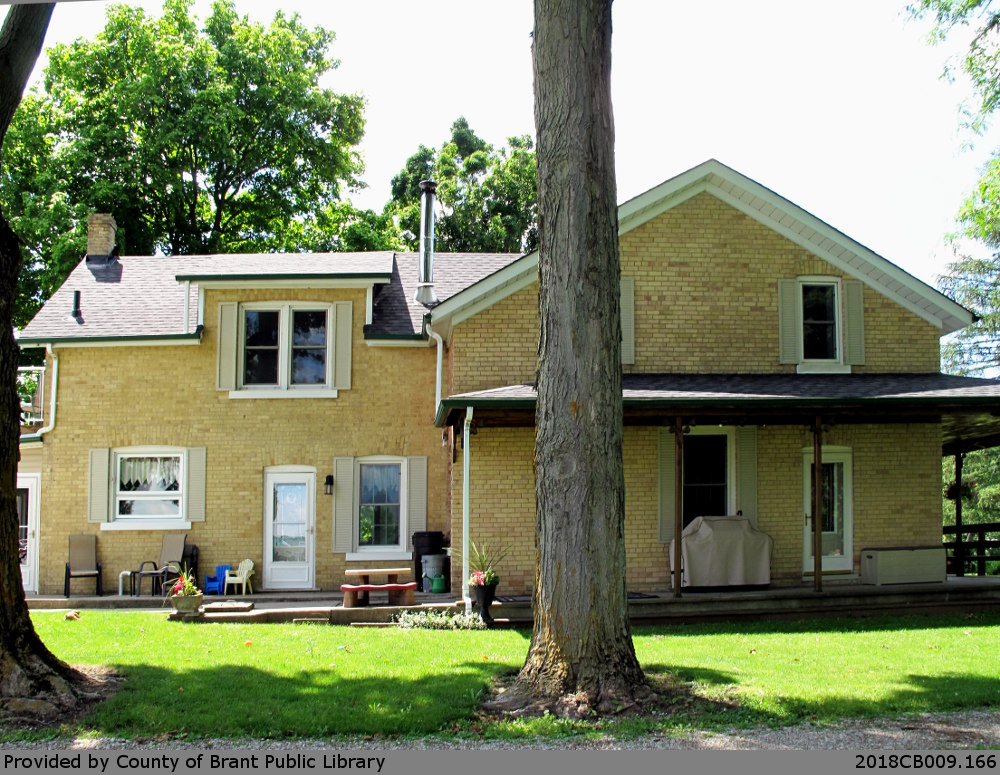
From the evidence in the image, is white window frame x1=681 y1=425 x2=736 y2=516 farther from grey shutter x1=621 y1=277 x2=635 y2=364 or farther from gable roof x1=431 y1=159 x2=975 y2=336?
gable roof x1=431 y1=159 x2=975 y2=336

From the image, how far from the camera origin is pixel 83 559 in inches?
691

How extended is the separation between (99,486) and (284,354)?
417cm

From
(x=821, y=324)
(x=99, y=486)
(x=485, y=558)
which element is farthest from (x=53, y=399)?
(x=821, y=324)

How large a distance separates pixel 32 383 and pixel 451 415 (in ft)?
67.6

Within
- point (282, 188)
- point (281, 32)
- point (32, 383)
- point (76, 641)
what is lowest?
point (76, 641)

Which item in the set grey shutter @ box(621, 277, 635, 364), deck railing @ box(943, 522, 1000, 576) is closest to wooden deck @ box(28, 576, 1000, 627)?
deck railing @ box(943, 522, 1000, 576)

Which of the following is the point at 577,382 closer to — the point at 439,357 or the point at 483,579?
the point at 483,579

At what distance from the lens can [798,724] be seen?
7.75 meters

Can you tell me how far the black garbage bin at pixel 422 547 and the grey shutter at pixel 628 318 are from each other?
A: 471 centimetres

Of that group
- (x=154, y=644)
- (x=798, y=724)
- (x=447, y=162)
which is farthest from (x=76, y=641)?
(x=447, y=162)

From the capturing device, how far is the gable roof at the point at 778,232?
51.7 ft

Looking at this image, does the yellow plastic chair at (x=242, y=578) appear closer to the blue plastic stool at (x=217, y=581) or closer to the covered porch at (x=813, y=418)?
the blue plastic stool at (x=217, y=581)

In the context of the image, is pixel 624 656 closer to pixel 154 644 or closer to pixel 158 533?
pixel 154 644

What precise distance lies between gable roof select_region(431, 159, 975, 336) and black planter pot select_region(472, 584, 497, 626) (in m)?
4.35
